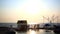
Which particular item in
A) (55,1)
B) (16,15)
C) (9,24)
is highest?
(55,1)

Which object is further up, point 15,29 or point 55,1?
point 55,1

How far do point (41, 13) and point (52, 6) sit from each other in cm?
36

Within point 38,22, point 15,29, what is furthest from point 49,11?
point 15,29

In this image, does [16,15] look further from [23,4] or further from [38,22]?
[38,22]

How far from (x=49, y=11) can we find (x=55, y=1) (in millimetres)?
329

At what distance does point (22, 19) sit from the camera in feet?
9.42

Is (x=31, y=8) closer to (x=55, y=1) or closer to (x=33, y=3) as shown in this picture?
(x=33, y=3)

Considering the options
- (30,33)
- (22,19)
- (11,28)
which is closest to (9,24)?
(11,28)

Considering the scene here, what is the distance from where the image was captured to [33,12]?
115 inches

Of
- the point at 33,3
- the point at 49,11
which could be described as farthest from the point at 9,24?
the point at 49,11

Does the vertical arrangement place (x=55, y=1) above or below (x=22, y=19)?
above

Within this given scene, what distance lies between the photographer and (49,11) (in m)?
2.90

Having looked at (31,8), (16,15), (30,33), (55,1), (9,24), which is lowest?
(30,33)

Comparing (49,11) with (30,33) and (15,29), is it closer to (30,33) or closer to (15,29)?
(30,33)
